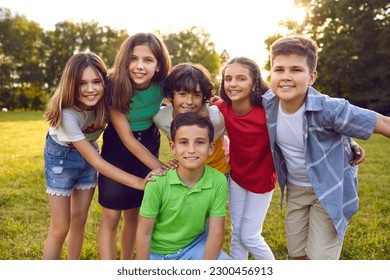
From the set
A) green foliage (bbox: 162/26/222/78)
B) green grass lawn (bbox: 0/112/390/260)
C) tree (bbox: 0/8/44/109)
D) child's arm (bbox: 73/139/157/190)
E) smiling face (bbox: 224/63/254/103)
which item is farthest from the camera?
green foliage (bbox: 162/26/222/78)

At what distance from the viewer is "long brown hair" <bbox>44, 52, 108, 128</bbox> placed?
2.68 metres

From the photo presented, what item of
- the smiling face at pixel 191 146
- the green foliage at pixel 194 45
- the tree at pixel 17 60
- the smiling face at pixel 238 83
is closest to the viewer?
the smiling face at pixel 191 146

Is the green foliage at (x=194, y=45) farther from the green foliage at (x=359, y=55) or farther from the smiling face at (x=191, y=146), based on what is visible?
the smiling face at (x=191, y=146)

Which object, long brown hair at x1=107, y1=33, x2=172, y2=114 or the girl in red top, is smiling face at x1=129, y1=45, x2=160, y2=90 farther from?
the girl in red top

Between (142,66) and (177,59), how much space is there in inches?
1508

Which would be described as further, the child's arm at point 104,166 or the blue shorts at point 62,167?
the blue shorts at point 62,167

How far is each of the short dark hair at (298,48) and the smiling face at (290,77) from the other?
0.09 ft

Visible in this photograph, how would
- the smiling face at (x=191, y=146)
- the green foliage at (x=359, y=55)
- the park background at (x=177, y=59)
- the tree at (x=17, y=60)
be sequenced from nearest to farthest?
the smiling face at (x=191, y=146), the park background at (x=177, y=59), the green foliage at (x=359, y=55), the tree at (x=17, y=60)

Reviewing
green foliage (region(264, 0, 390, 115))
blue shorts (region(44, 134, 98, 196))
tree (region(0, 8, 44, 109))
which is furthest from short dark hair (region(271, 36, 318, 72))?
tree (region(0, 8, 44, 109))

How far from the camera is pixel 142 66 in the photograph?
279cm

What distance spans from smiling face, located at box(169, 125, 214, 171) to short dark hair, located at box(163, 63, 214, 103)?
38 centimetres

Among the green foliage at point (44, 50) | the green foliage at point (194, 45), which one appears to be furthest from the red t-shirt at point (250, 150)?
the green foliage at point (194, 45)

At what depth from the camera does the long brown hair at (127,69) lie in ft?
8.95
